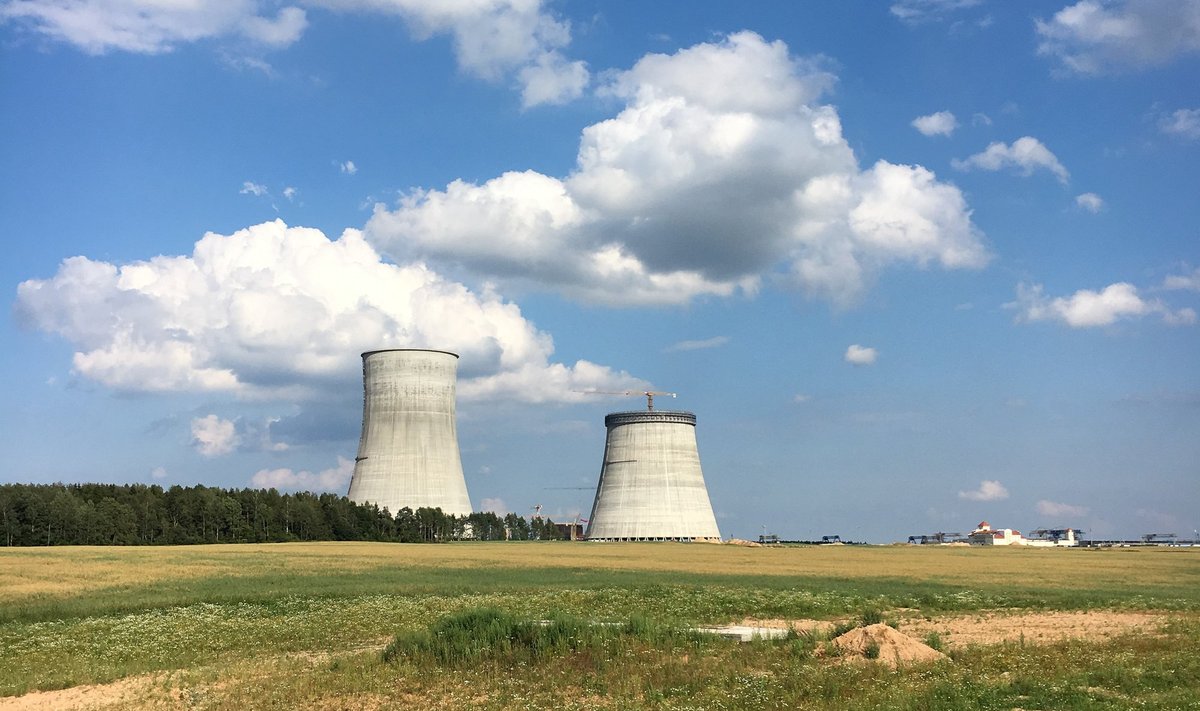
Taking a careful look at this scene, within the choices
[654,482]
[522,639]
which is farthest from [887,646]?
[654,482]

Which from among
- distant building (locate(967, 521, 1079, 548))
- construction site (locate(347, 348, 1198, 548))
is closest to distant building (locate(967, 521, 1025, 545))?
distant building (locate(967, 521, 1079, 548))

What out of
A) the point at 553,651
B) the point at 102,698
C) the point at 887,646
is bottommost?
the point at 102,698

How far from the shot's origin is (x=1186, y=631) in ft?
56.3

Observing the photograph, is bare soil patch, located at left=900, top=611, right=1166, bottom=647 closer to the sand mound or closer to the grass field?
the grass field

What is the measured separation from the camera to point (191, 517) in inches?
3258

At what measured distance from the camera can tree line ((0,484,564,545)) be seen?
2911 inches

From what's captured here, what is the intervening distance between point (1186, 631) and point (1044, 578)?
23683 millimetres

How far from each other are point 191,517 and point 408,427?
28.6 meters

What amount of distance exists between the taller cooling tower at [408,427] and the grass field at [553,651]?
31777mm

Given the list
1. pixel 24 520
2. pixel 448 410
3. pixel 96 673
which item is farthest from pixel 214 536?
pixel 96 673

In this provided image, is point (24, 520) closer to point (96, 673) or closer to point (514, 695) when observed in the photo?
point (96, 673)

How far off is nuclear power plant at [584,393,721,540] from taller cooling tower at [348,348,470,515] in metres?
14.5

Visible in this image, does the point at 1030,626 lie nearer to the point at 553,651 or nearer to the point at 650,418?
the point at 553,651

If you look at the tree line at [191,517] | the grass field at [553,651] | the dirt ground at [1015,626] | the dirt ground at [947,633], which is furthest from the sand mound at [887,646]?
the tree line at [191,517]
